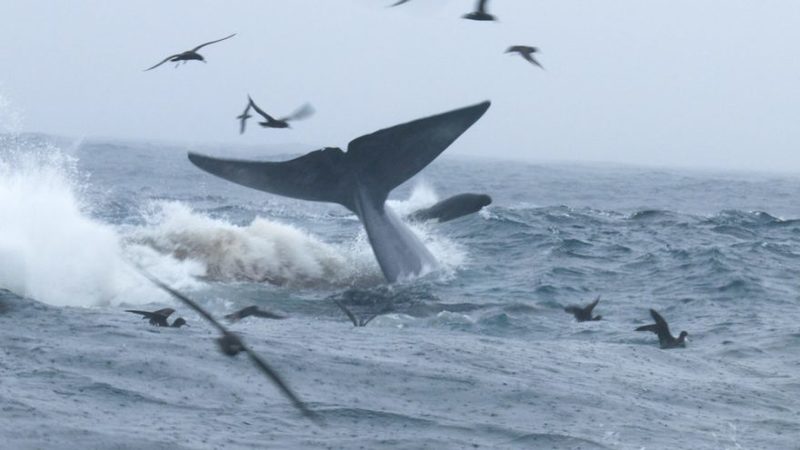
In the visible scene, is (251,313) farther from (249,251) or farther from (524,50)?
(249,251)

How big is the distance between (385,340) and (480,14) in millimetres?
4854

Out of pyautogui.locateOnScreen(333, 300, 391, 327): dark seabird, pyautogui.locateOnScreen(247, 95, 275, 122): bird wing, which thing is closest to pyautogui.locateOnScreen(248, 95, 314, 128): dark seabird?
pyautogui.locateOnScreen(247, 95, 275, 122): bird wing

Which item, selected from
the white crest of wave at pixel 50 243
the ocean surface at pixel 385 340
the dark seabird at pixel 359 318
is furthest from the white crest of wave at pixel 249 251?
the dark seabird at pixel 359 318

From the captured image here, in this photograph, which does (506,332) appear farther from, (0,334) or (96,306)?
(0,334)

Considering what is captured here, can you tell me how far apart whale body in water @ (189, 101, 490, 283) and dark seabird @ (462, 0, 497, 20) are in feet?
19.0

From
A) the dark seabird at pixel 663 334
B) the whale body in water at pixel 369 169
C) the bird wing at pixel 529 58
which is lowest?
the dark seabird at pixel 663 334

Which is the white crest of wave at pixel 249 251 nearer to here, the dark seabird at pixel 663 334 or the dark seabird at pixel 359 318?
the dark seabird at pixel 359 318

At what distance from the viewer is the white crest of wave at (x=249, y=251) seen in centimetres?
1470

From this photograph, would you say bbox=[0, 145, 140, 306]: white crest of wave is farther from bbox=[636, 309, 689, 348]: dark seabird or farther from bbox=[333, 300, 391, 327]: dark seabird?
bbox=[636, 309, 689, 348]: dark seabird

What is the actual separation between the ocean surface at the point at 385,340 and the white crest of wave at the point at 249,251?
4 cm

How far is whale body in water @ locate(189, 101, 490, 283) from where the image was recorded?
1206 centimetres

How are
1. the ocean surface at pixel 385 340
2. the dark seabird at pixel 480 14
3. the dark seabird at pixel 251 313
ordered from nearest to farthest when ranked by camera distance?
the dark seabird at pixel 480 14, the ocean surface at pixel 385 340, the dark seabird at pixel 251 313

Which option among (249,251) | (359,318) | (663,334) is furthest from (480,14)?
(249,251)

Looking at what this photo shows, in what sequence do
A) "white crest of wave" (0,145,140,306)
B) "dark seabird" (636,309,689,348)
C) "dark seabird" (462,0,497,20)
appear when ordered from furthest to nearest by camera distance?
"white crest of wave" (0,145,140,306) < "dark seabird" (636,309,689,348) < "dark seabird" (462,0,497,20)
